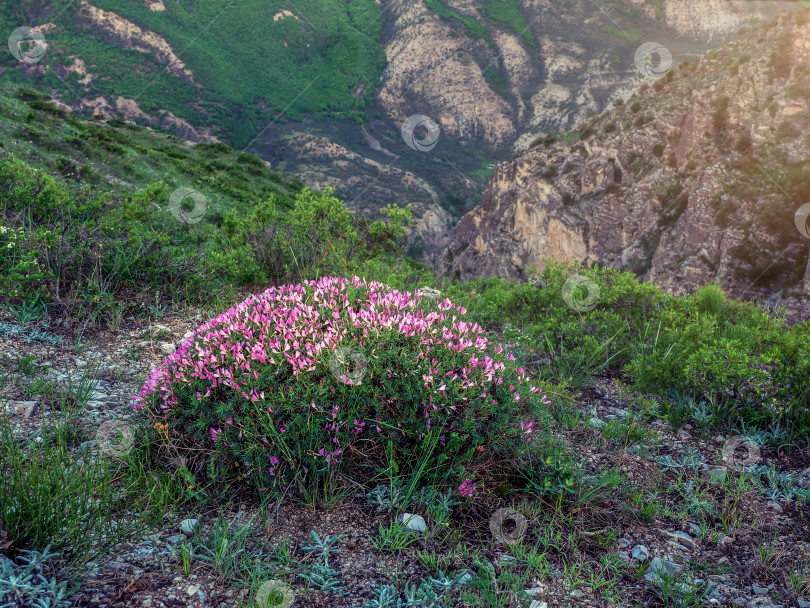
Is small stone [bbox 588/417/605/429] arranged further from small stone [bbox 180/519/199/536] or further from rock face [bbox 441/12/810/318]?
rock face [bbox 441/12/810/318]

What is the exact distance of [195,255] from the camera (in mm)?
5898

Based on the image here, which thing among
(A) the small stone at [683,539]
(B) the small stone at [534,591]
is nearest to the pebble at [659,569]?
(A) the small stone at [683,539]

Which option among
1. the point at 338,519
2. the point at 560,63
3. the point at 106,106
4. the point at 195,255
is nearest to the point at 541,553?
the point at 338,519

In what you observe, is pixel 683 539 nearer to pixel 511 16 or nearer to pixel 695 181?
pixel 695 181

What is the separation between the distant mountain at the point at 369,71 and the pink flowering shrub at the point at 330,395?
64.1 m

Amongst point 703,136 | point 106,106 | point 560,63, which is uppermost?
point 560,63

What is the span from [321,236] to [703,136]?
116ft

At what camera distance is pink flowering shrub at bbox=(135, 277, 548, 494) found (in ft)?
8.63

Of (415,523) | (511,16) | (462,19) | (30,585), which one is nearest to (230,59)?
(462,19)

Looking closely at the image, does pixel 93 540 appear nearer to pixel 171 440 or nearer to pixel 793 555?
pixel 171 440

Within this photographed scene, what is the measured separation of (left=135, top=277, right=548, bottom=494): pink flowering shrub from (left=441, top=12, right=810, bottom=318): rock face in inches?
1012

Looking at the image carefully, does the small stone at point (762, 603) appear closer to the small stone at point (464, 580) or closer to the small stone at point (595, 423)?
the small stone at point (464, 580)

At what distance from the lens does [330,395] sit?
8.82ft

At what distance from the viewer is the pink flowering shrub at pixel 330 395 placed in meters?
2.63
